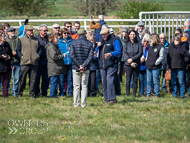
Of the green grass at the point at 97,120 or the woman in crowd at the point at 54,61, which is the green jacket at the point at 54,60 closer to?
the woman in crowd at the point at 54,61

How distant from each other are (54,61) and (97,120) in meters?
3.16

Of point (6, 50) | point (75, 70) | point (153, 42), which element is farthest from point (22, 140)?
point (153, 42)

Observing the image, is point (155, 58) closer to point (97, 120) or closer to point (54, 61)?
point (54, 61)

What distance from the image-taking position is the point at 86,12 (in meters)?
36.3

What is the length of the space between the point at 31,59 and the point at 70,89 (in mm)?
1631

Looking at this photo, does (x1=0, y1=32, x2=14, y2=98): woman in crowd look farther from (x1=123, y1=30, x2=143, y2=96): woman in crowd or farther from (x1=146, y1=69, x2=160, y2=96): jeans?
(x1=146, y1=69, x2=160, y2=96): jeans

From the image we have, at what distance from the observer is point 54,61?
9602 mm

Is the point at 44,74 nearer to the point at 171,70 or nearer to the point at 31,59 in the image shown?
the point at 31,59

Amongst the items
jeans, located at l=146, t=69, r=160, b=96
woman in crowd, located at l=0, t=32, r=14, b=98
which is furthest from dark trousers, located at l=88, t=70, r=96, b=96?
woman in crowd, located at l=0, t=32, r=14, b=98

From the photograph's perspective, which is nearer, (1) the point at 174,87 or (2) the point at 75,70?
(2) the point at 75,70

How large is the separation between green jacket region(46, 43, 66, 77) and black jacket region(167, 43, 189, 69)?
342cm

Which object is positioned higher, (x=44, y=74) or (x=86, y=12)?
(x=86, y=12)

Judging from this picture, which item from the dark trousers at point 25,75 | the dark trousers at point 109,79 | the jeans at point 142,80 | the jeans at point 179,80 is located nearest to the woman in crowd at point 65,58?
the dark trousers at point 25,75

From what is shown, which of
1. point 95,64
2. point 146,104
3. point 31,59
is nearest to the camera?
point 146,104
